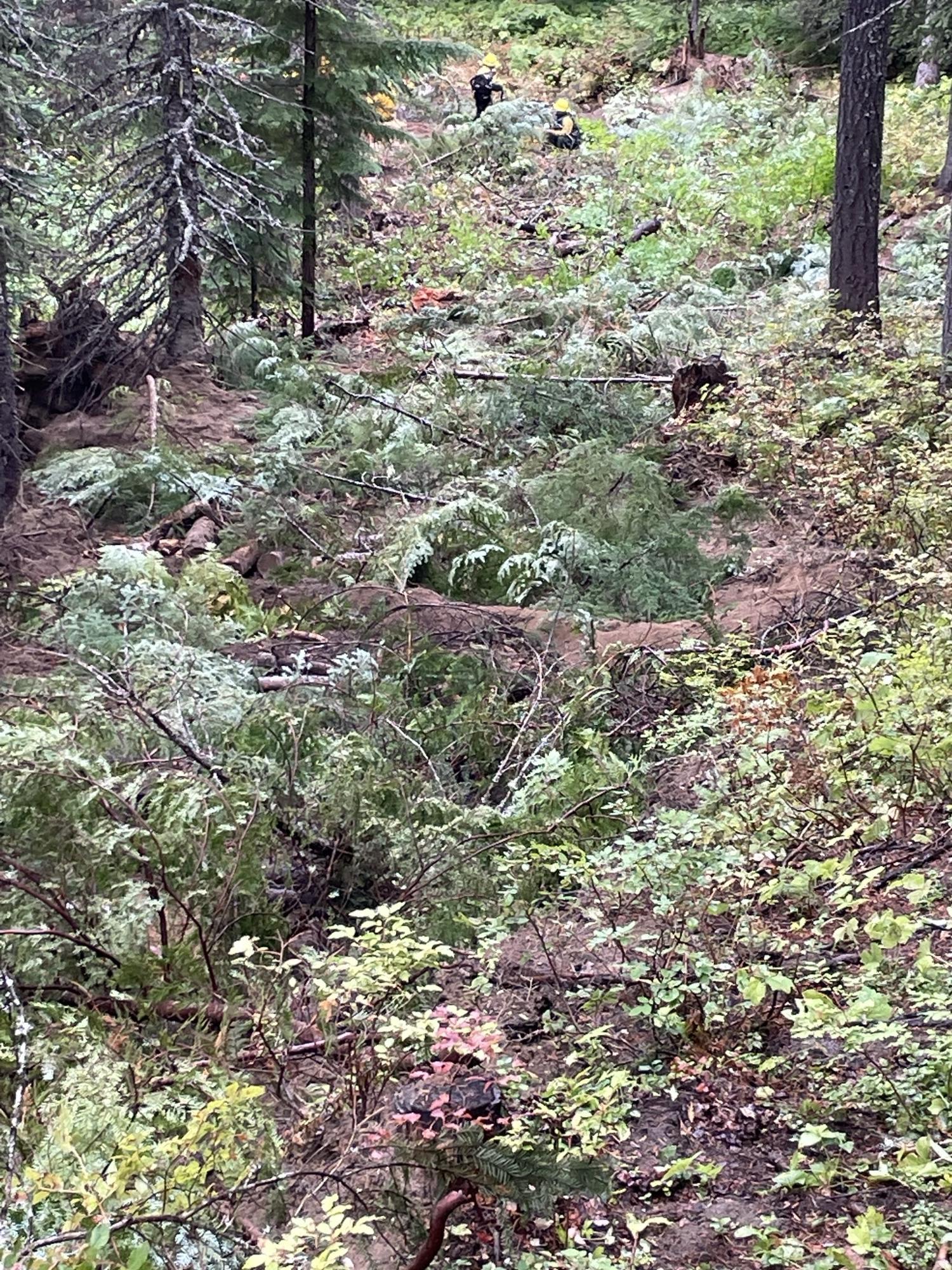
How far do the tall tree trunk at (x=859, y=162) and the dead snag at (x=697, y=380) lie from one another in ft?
5.17

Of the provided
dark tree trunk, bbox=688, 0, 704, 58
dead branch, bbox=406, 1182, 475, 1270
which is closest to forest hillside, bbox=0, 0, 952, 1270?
dead branch, bbox=406, 1182, 475, 1270

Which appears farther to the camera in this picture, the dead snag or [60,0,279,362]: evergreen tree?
[60,0,279,362]: evergreen tree

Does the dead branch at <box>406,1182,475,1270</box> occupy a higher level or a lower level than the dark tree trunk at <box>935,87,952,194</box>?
lower

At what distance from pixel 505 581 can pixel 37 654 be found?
10.5ft

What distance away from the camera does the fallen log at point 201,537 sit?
9.34 metres

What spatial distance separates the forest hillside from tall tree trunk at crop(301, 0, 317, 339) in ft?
0.20

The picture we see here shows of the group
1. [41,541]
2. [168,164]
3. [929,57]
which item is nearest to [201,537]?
[41,541]

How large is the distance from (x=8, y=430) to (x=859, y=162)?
9.00 meters

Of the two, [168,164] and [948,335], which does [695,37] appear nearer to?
[168,164]

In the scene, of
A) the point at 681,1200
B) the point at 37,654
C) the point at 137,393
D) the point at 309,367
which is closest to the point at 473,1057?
the point at 681,1200

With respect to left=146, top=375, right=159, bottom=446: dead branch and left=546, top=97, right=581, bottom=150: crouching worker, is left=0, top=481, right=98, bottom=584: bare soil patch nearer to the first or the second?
left=146, top=375, right=159, bottom=446: dead branch

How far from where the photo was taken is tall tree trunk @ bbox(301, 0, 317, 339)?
13.9m

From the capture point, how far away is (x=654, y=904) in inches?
159

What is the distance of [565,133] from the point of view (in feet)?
75.2
